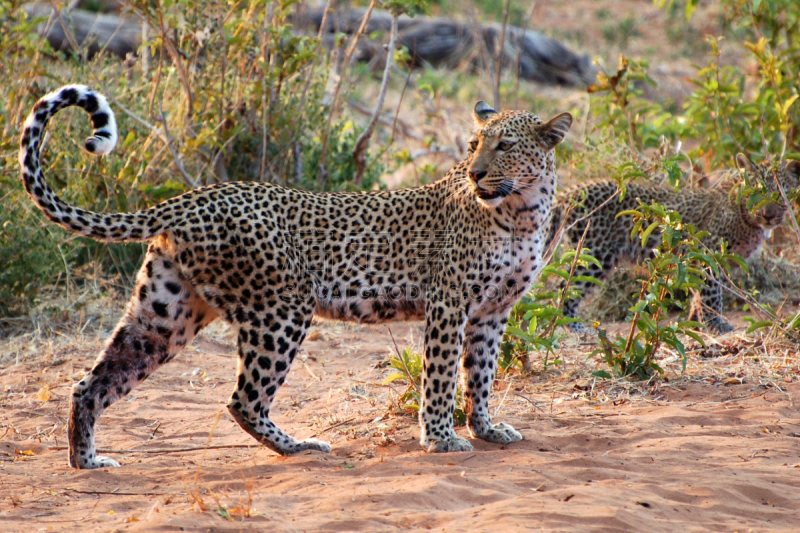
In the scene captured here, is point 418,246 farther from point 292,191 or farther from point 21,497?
point 21,497

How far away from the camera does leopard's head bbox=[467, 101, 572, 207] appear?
5074 mm

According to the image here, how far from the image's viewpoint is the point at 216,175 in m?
8.81

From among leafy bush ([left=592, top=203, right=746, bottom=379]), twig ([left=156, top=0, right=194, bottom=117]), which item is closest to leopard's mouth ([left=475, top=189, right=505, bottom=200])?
leafy bush ([left=592, top=203, right=746, bottom=379])

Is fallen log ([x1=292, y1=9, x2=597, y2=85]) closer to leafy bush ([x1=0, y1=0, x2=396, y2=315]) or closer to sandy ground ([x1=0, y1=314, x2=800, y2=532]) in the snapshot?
leafy bush ([x1=0, y1=0, x2=396, y2=315])

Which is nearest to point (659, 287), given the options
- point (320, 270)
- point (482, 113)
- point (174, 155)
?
point (482, 113)

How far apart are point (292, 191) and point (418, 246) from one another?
0.88 m

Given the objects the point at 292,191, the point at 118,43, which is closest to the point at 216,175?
the point at 292,191

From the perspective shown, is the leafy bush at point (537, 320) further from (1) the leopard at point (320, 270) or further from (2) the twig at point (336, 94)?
(2) the twig at point (336, 94)

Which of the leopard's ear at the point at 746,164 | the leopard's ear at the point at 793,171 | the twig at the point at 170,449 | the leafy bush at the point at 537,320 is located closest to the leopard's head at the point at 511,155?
the leafy bush at the point at 537,320

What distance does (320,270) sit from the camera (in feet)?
17.4

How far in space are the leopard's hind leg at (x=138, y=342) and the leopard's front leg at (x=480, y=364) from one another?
5.36ft

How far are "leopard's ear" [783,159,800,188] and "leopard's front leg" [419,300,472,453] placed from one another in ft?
16.2

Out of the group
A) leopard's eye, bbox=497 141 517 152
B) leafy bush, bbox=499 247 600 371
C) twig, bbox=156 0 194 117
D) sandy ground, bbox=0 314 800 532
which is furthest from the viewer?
twig, bbox=156 0 194 117

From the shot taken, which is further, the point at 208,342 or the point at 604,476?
the point at 208,342
